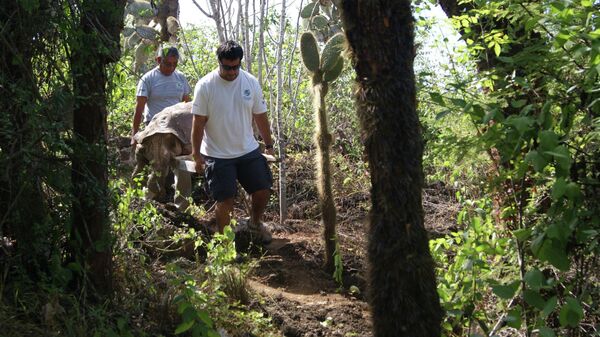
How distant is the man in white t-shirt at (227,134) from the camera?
720 centimetres

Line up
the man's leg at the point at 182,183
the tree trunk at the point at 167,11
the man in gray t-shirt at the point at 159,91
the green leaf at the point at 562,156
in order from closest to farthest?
the green leaf at the point at 562,156, the man's leg at the point at 182,183, the man in gray t-shirt at the point at 159,91, the tree trunk at the point at 167,11

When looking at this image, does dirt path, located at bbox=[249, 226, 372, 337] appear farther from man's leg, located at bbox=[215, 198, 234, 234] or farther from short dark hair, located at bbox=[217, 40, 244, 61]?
short dark hair, located at bbox=[217, 40, 244, 61]

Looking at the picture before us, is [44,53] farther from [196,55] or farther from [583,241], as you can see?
[196,55]

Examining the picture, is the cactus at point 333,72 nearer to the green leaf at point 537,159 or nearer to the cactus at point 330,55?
the cactus at point 330,55

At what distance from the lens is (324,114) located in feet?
24.4

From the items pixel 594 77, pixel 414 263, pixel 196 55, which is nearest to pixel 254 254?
pixel 414 263

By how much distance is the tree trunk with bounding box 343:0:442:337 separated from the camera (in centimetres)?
386

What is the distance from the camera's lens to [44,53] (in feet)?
15.5

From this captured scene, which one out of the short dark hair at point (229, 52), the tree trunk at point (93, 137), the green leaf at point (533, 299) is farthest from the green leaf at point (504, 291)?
the short dark hair at point (229, 52)

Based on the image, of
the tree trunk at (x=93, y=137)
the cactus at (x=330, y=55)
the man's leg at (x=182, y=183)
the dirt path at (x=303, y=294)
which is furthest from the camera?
the man's leg at (x=182, y=183)

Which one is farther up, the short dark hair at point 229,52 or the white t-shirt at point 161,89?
the short dark hair at point 229,52

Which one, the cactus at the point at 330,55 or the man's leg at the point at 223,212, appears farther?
the cactus at the point at 330,55

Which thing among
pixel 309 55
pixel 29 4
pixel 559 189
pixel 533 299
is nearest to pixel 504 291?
pixel 533 299

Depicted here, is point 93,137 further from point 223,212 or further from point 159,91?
point 159,91
